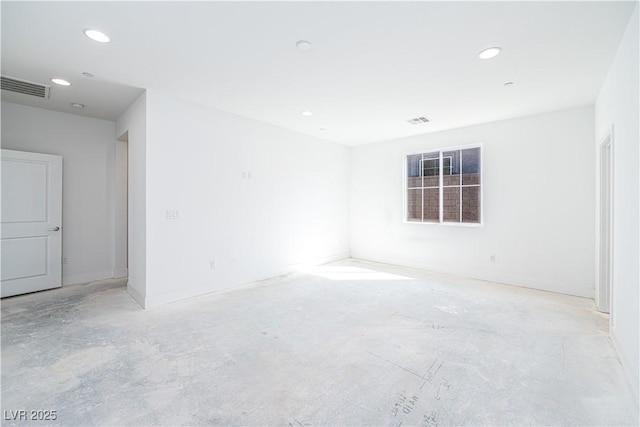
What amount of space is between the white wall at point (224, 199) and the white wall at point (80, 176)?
1.95 metres

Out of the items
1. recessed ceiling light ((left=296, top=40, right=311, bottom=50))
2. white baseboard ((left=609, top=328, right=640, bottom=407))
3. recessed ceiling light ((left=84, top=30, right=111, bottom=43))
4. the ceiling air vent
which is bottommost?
white baseboard ((left=609, top=328, right=640, bottom=407))

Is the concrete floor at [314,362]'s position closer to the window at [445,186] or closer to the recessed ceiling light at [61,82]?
the window at [445,186]

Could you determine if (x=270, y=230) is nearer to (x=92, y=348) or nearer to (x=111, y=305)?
(x=111, y=305)

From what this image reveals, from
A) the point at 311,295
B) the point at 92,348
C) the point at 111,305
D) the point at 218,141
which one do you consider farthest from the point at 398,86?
the point at 111,305

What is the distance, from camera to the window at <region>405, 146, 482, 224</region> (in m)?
5.09

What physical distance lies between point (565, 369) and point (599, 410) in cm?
47

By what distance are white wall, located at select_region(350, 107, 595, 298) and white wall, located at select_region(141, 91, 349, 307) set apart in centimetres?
205

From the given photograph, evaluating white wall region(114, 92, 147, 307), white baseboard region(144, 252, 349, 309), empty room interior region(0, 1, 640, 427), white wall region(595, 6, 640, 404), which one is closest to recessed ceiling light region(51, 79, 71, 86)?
empty room interior region(0, 1, 640, 427)

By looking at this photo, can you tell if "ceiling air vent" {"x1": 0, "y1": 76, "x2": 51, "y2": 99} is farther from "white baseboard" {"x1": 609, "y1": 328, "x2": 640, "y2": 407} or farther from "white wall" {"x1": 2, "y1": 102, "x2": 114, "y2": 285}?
"white baseboard" {"x1": 609, "y1": 328, "x2": 640, "y2": 407}

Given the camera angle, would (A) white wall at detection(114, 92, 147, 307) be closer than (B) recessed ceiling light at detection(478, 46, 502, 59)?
No

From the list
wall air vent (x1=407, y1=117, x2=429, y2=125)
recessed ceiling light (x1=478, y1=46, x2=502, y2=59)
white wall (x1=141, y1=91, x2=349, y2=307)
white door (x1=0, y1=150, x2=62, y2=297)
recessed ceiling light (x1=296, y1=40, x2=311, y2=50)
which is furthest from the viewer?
wall air vent (x1=407, y1=117, x2=429, y2=125)

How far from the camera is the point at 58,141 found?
14.4ft

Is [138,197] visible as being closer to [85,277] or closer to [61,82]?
[61,82]

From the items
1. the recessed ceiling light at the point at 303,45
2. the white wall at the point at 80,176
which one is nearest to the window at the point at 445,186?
the recessed ceiling light at the point at 303,45
